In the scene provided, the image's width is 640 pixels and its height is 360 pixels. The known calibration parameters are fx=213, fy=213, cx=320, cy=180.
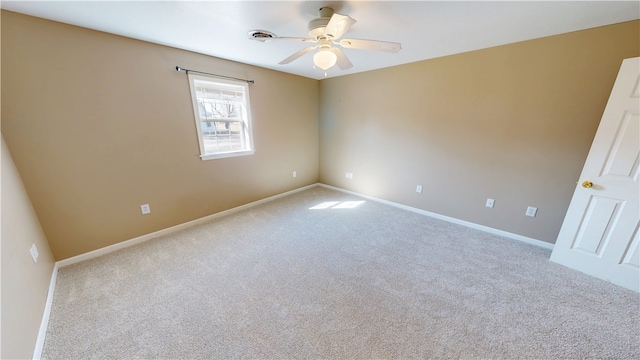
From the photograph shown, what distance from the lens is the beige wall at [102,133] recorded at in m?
1.77

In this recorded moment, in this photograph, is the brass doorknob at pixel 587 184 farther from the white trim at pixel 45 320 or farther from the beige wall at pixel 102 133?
the white trim at pixel 45 320

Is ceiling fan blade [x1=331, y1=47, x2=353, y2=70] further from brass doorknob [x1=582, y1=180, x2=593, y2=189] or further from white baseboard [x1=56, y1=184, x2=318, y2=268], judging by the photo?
white baseboard [x1=56, y1=184, x2=318, y2=268]

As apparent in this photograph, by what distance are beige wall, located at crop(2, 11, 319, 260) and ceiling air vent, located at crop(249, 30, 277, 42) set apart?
1.05 m

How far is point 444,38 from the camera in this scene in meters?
2.14

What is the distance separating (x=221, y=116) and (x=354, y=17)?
7.15 feet

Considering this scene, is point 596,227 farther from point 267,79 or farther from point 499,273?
point 267,79

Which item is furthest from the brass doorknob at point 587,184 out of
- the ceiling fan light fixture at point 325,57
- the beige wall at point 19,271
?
the beige wall at point 19,271

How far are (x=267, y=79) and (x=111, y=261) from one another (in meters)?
2.99

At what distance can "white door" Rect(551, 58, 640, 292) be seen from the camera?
171 cm

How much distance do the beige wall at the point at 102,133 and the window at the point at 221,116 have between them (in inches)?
4.5

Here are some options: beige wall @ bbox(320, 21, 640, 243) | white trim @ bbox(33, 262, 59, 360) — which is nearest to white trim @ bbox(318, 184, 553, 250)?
beige wall @ bbox(320, 21, 640, 243)

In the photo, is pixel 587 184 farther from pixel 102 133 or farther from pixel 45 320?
pixel 102 133

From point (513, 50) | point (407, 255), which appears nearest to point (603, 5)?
point (513, 50)

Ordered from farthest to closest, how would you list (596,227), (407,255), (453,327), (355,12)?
(407,255), (596,227), (355,12), (453,327)
